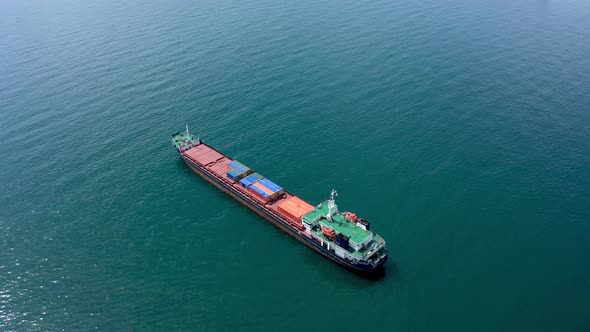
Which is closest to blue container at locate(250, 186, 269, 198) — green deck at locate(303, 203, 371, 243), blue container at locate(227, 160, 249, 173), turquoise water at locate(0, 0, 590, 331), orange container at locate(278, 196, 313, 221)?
orange container at locate(278, 196, 313, 221)

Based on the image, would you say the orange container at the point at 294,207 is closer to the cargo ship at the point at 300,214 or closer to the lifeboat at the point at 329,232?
the cargo ship at the point at 300,214

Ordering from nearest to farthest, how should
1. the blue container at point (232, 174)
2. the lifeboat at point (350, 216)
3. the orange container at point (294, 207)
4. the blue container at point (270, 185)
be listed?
1. the lifeboat at point (350, 216)
2. the orange container at point (294, 207)
3. the blue container at point (270, 185)
4. the blue container at point (232, 174)

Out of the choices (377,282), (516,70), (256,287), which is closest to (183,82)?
(256,287)

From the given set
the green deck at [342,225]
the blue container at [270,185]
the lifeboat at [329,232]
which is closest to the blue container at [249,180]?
the blue container at [270,185]

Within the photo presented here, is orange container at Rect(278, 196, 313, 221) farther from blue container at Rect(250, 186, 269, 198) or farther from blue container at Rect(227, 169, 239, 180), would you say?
blue container at Rect(227, 169, 239, 180)

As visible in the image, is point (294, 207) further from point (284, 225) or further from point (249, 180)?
point (249, 180)

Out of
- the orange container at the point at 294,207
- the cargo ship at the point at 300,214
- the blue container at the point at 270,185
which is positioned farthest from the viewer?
the blue container at the point at 270,185

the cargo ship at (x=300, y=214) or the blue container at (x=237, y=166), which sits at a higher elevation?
the blue container at (x=237, y=166)

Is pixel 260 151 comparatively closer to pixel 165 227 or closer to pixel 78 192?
pixel 165 227
